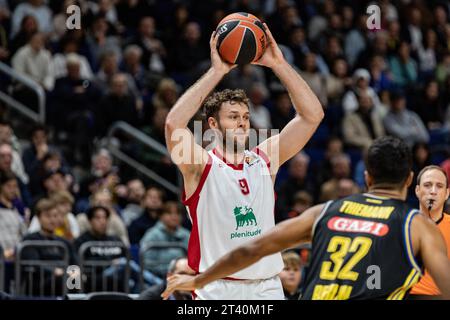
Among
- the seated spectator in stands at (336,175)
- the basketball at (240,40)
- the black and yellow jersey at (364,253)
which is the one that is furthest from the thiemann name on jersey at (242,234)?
the seated spectator in stands at (336,175)

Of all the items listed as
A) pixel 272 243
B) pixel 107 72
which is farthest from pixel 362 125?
pixel 272 243

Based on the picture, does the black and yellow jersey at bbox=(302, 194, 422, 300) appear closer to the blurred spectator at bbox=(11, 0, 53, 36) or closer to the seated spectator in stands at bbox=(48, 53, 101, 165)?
the seated spectator in stands at bbox=(48, 53, 101, 165)

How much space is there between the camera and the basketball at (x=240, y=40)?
648 cm

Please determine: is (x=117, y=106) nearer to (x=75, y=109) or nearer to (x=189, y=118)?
(x=75, y=109)

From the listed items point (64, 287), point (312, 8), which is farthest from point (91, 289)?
point (312, 8)

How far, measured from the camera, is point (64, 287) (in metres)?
9.98

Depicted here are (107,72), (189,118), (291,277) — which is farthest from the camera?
(107,72)

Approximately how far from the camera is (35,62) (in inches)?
567

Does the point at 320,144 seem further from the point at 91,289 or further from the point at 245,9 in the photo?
the point at 91,289

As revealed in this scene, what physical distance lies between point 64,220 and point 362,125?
5867mm

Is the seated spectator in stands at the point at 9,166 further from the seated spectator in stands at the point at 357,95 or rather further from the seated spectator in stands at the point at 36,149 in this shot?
the seated spectator in stands at the point at 357,95

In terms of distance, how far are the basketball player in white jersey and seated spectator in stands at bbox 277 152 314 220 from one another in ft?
22.1

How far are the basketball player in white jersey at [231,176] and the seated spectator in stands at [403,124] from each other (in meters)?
9.27

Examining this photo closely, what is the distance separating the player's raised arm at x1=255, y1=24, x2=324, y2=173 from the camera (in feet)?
21.4
